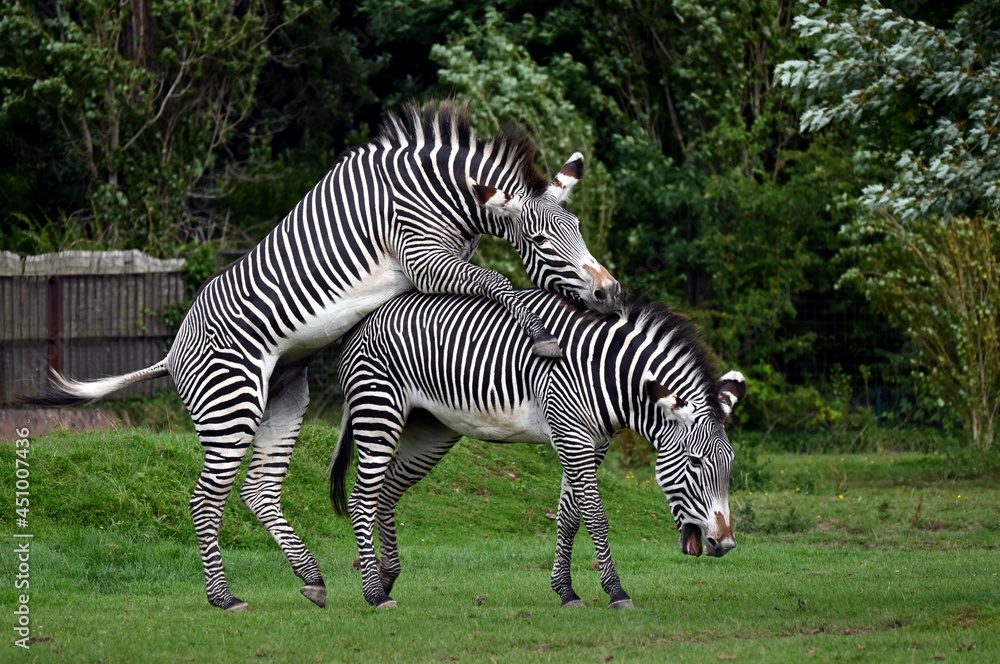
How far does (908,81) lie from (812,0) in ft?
6.07

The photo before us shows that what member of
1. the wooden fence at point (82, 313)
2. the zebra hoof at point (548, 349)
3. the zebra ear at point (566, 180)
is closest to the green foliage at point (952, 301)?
the zebra ear at point (566, 180)

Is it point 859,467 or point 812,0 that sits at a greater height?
point 812,0

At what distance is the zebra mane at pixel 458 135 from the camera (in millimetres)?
8016

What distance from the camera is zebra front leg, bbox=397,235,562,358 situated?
7.62m

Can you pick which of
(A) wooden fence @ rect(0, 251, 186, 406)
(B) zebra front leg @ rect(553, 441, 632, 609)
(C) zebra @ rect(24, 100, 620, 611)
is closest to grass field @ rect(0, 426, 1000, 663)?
(B) zebra front leg @ rect(553, 441, 632, 609)

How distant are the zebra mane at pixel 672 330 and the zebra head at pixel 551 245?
0.15 meters

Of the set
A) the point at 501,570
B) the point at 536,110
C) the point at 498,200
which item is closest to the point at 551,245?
the point at 498,200

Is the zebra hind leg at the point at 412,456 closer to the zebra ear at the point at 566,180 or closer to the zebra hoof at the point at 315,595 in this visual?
the zebra hoof at the point at 315,595

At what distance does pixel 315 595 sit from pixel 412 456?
1.18 metres

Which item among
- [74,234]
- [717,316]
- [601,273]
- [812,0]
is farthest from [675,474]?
[74,234]

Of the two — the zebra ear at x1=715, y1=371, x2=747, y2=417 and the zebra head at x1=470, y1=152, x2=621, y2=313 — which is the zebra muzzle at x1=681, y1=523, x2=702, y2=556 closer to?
the zebra ear at x1=715, y1=371, x2=747, y2=417

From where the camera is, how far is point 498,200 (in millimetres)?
7746

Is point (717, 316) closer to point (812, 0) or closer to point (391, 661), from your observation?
point (812, 0)

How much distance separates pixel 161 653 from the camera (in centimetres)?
638
